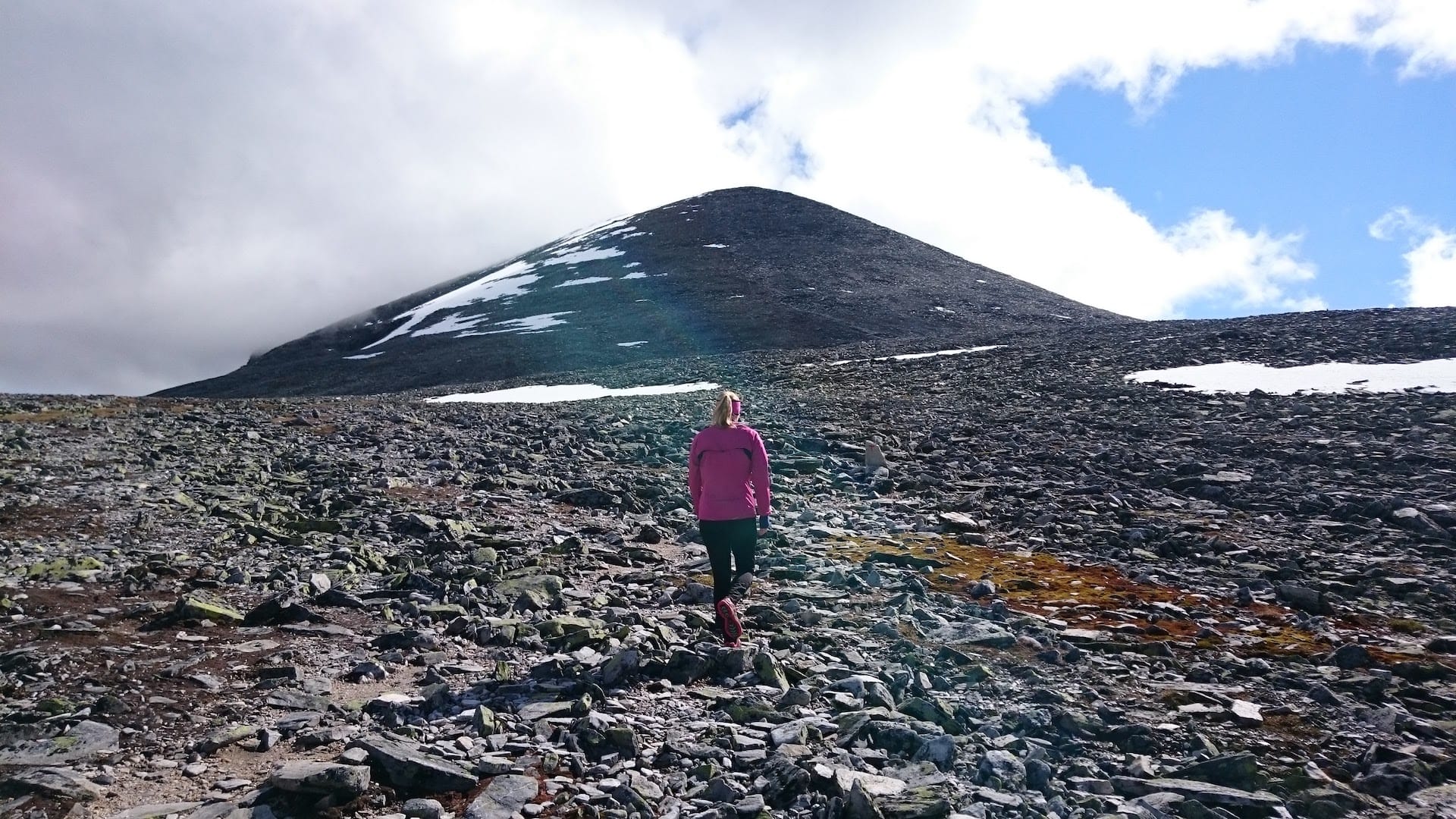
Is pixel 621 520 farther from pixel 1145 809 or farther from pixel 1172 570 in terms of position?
pixel 1145 809

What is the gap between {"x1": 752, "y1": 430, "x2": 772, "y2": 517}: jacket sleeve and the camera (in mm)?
9547

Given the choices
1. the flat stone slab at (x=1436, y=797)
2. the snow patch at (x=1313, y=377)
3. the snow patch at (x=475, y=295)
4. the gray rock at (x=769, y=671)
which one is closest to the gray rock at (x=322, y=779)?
the gray rock at (x=769, y=671)

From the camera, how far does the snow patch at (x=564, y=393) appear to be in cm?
3847

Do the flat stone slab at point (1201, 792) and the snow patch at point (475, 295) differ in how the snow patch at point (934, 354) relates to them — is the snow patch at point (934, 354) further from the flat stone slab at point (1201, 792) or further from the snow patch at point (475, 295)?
the snow patch at point (475, 295)

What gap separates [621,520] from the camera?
15227 millimetres

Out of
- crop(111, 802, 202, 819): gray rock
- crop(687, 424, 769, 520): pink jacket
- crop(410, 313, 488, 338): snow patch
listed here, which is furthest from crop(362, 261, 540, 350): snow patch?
crop(111, 802, 202, 819): gray rock

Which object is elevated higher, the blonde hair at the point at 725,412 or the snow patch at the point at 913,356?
the snow patch at the point at 913,356

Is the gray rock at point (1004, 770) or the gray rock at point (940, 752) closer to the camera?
the gray rock at point (1004, 770)

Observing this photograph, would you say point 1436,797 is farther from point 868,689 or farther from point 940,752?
point 868,689

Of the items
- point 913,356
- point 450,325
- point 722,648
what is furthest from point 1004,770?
point 450,325

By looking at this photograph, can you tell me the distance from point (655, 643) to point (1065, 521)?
379 inches

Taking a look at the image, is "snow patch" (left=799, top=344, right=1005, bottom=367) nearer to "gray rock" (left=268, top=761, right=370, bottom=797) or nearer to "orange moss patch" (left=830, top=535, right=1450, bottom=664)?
"orange moss patch" (left=830, top=535, right=1450, bottom=664)

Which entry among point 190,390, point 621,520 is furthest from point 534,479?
point 190,390

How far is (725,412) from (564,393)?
107 ft
